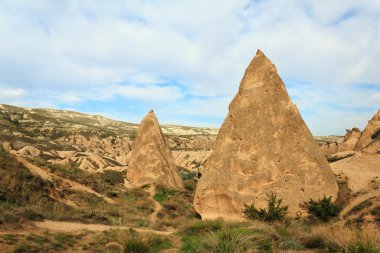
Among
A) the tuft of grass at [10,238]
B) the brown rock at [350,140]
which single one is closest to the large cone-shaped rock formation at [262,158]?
the tuft of grass at [10,238]

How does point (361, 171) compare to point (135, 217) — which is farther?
point (361, 171)

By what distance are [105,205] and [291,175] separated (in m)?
10.9

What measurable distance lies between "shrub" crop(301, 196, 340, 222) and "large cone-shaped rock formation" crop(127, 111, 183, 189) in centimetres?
1407

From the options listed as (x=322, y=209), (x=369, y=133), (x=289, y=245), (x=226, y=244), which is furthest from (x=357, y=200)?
(x=369, y=133)

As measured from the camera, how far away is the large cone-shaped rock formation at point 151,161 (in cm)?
2614

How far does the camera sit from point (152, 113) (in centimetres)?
2909

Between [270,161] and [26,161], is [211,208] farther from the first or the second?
[26,161]

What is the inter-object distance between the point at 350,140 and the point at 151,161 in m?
24.6

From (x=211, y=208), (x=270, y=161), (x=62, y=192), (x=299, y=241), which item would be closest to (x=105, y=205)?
(x=62, y=192)

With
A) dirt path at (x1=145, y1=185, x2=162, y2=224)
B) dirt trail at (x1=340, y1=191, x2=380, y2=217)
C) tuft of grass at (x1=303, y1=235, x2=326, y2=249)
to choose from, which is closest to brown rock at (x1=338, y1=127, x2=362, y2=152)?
dirt path at (x1=145, y1=185, x2=162, y2=224)

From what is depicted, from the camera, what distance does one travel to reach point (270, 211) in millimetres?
12867

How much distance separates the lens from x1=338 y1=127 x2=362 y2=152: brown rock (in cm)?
3708

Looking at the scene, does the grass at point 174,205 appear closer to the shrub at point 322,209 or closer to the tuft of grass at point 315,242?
the shrub at point 322,209

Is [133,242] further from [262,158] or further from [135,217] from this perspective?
[135,217]
